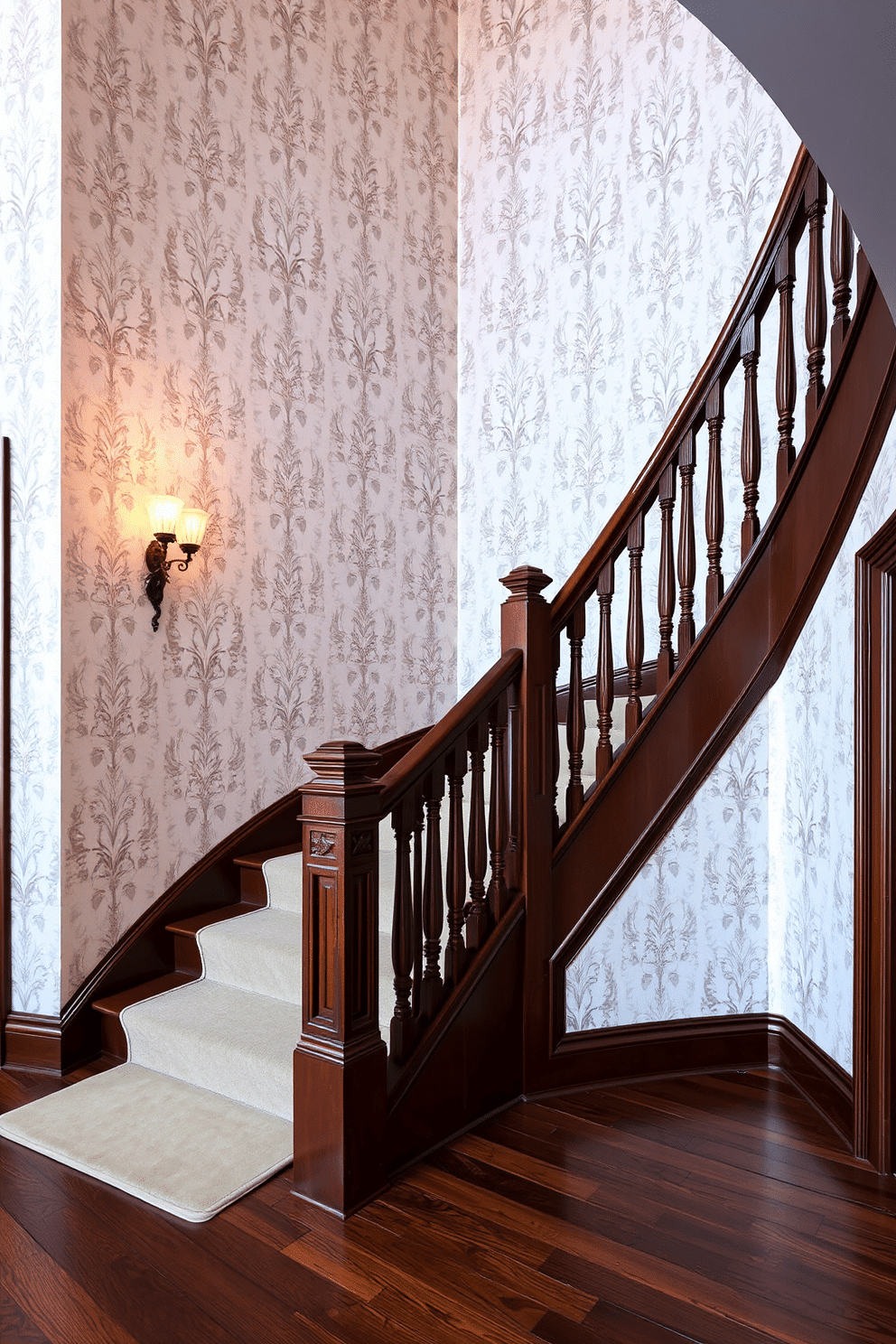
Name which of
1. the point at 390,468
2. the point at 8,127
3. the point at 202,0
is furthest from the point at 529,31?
the point at 8,127

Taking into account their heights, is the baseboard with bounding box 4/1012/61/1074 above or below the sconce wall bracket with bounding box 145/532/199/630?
below

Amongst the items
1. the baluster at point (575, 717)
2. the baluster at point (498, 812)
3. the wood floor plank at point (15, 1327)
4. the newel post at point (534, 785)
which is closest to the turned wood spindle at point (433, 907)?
the baluster at point (498, 812)

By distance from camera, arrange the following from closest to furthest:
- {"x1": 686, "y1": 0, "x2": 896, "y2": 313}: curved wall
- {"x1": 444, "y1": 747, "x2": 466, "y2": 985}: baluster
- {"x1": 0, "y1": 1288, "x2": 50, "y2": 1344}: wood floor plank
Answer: {"x1": 686, "y1": 0, "x2": 896, "y2": 313}: curved wall, {"x1": 0, "y1": 1288, "x2": 50, "y2": 1344}: wood floor plank, {"x1": 444, "y1": 747, "x2": 466, "y2": 985}: baluster

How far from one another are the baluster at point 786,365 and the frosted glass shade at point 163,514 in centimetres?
211

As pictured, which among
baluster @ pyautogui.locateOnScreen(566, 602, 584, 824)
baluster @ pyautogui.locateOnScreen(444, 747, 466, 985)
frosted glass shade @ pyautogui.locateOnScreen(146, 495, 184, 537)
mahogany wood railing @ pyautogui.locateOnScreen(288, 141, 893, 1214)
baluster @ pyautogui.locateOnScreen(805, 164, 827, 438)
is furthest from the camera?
frosted glass shade @ pyautogui.locateOnScreen(146, 495, 184, 537)

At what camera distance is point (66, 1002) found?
2957 mm

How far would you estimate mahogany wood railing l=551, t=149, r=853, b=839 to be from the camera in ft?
8.82

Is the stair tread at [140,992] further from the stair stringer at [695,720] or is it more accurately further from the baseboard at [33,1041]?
the stair stringer at [695,720]

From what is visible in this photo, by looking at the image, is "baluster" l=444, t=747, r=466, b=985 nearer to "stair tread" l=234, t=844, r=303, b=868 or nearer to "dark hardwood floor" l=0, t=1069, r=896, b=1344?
"dark hardwood floor" l=0, t=1069, r=896, b=1344

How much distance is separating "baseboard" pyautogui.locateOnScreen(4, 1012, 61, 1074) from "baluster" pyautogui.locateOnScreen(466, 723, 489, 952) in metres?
1.47

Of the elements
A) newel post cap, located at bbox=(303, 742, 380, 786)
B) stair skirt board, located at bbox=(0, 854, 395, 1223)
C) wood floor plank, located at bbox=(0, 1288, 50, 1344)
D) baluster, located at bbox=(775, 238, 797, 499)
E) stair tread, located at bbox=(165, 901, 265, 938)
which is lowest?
wood floor plank, located at bbox=(0, 1288, 50, 1344)

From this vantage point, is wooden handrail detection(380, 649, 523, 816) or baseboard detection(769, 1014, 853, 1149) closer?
wooden handrail detection(380, 649, 523, 816)

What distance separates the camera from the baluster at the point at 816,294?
104 inches

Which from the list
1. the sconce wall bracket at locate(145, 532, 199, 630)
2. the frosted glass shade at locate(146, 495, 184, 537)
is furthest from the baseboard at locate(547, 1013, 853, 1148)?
the frosted glass shade at locate(146, 495, 184, 537)
